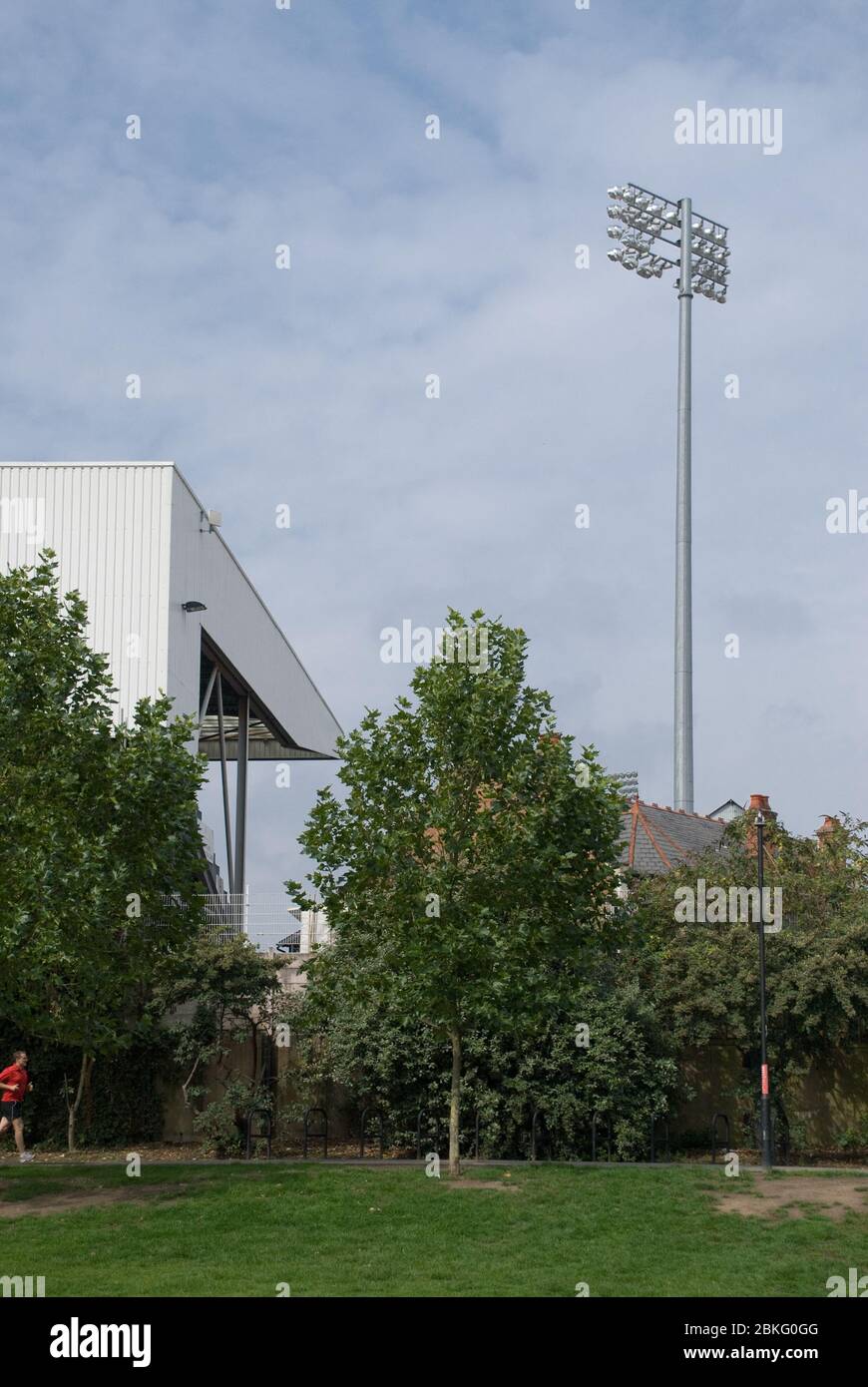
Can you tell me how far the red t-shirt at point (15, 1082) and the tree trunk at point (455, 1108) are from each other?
6.62m

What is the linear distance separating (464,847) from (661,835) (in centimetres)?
1631

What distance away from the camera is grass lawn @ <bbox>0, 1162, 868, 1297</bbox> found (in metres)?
15.2

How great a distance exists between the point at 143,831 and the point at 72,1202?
505 centimetres

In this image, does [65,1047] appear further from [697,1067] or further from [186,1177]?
[697,1067]

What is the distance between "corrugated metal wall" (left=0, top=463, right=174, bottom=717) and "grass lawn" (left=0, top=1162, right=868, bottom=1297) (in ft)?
39.2

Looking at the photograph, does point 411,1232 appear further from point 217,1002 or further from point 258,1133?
point 217,1002

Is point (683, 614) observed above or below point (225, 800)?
above

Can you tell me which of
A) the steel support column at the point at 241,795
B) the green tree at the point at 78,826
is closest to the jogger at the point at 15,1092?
the green tree at the point at 78,826

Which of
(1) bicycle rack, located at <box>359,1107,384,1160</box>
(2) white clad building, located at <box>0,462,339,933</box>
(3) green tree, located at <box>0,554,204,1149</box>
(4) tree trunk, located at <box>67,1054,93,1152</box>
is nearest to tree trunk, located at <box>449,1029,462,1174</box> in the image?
(1) bicycle rack, located at <box>359,1107,384,1160</box>

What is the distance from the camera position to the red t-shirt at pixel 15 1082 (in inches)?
896

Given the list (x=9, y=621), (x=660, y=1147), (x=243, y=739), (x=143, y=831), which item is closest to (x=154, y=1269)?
(x=143, y=831)

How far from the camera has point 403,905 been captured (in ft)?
72.6

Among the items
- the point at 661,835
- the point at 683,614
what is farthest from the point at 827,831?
the point at 683,614

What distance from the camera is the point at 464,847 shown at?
22031 millimetres
